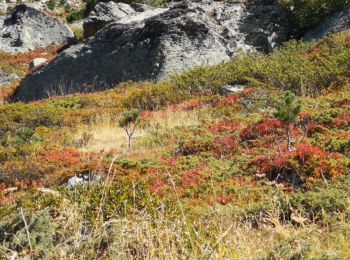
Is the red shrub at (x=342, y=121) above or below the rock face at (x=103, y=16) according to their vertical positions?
below

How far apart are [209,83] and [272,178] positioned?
11292mm

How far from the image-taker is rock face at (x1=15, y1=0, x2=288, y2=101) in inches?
936

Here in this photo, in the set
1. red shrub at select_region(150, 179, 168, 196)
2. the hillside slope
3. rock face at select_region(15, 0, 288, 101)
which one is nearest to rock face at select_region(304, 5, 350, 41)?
rock face at select_region(15, 0, 288, 101)

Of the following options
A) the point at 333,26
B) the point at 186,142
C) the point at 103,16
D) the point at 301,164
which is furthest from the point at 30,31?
the point at 301,164

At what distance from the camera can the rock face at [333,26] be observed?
21.8 metres

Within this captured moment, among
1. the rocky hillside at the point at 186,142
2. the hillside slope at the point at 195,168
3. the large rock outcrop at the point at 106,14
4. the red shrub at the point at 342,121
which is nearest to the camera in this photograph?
the hillside slope at the point at 195,168

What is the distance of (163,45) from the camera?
2355 centimetres

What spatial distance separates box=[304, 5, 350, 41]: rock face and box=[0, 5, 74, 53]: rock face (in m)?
24.2

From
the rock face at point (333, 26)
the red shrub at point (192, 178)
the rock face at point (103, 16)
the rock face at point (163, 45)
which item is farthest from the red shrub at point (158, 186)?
the rock face at point (103, 16)

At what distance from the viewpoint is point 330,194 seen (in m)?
5.34

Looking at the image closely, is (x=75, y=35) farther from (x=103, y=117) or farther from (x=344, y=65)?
(x=344, y=65)

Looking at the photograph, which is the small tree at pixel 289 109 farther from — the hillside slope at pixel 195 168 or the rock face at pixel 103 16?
the rock face at pixel 103 16

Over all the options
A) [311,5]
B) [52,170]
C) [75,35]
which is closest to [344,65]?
[311,5]

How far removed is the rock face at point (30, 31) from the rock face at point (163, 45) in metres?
12.8
